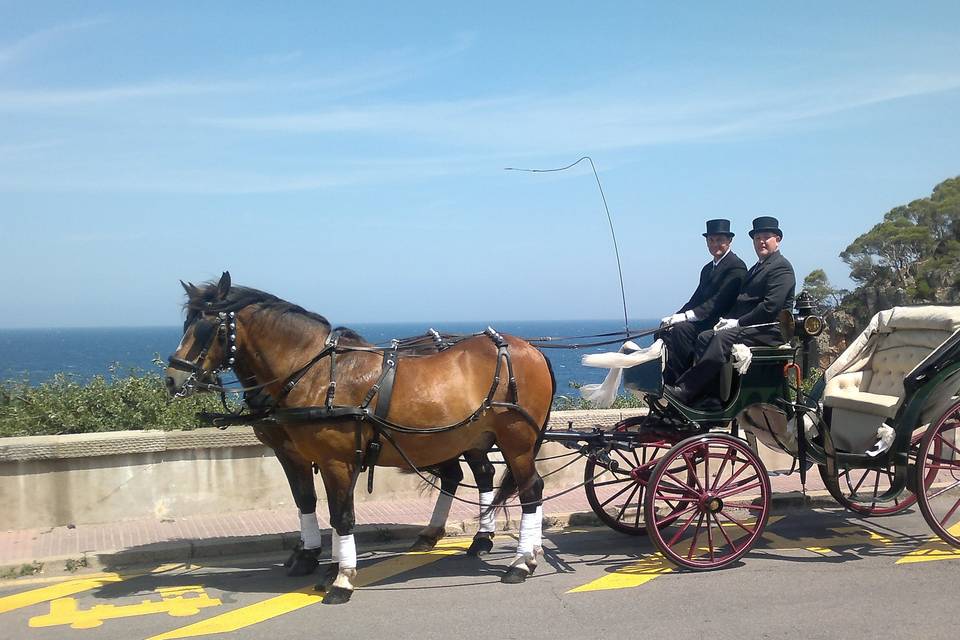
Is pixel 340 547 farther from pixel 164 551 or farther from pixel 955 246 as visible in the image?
pixel 955 246

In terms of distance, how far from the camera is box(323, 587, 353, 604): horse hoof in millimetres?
5992

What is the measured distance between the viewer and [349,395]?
625 cm

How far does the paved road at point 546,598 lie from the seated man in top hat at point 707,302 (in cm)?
168

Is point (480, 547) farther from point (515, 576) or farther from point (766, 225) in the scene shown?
point (766, 225)

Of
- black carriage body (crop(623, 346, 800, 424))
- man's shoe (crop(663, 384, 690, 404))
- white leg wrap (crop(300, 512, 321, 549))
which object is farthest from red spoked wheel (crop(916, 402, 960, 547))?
white leg wrap (crop(300, 512, 321, 549))

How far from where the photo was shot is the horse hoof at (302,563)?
673 centimetres

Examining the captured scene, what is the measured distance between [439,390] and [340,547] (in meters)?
1.33

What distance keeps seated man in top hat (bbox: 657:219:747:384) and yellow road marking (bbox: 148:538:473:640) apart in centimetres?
252

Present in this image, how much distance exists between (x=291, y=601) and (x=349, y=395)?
1506mm

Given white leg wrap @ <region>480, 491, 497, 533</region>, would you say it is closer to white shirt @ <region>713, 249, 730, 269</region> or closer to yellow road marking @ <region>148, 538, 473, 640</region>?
yellow road marking @ <region>148, 538, 473, 640</region>

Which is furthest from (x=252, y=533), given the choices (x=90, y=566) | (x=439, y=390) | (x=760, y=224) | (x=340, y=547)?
(x=760, y=224)

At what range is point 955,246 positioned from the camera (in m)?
35.9

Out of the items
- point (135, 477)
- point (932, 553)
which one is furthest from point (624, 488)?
point (135, 477)

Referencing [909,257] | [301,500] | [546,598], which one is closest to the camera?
[546,598]
